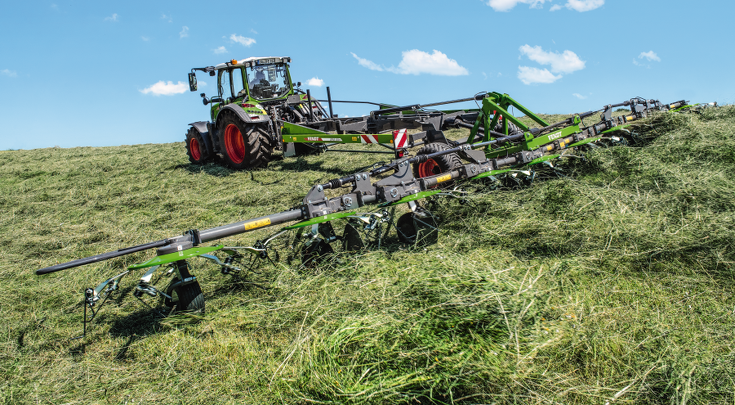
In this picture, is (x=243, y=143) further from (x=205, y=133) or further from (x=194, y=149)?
(x=194, y=149)

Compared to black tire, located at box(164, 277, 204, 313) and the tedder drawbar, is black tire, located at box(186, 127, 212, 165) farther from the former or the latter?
black tire, located at box(164, 277, 204, 313)

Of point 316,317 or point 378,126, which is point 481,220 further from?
point 378,126

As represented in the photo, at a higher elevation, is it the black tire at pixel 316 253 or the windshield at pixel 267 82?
→ the windshield at pixel 267 82

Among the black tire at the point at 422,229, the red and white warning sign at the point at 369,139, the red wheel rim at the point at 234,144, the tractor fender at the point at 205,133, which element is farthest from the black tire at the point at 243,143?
the black tire at the point at 422,229

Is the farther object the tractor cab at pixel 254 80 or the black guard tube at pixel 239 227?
the tractor cab at pixel 254 80

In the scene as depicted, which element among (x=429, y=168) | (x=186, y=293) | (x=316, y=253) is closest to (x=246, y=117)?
(x=429, y=168)

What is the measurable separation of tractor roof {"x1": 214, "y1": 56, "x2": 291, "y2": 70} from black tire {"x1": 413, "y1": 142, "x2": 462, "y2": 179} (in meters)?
4.85

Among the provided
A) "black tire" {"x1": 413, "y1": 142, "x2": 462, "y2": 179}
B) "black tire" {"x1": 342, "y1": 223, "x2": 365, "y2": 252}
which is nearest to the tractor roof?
"black tire" {"x1": 413, "y1": 142, "x2": 462, "y2": 179}

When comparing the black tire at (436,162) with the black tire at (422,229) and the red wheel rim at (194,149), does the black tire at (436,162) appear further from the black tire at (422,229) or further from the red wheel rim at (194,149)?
the red wheel rim at (194,149)

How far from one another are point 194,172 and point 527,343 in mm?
8103

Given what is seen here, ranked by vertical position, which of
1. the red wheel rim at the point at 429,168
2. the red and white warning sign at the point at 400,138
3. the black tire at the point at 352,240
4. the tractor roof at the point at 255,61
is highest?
the tractor roof at the point at 255,61

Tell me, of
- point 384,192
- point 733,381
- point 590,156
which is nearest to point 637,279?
point 733,381

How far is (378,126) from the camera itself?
8094 mm

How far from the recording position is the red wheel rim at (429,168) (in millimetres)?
5911
